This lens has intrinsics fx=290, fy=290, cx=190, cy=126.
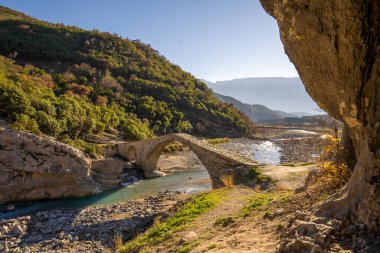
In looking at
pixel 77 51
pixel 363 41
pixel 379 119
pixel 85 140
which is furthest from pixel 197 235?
pixel 77 51

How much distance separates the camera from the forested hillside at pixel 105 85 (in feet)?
116

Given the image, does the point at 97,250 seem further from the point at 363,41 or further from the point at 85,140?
the point at 85,140

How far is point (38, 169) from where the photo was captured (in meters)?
19.0

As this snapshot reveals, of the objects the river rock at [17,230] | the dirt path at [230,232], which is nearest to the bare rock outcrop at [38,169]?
the river rock at [17,230]

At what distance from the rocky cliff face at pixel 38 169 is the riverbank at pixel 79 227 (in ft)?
11.7

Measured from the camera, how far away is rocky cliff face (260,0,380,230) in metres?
3.49

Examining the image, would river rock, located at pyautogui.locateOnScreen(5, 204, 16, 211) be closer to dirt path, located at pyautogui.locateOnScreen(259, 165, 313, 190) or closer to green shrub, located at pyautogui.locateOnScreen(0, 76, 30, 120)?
Result: green shrub, located at pyautogui.locateOnScreen(0, 76, 30, 120)

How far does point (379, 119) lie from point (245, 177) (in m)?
12.1

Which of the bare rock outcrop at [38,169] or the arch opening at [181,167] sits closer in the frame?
the bare rock outcrop at [38,169]

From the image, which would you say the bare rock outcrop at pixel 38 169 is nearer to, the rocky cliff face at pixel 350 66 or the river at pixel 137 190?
the river at pixel 137 190

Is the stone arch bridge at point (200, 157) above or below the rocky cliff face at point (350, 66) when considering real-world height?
below

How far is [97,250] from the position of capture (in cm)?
1112

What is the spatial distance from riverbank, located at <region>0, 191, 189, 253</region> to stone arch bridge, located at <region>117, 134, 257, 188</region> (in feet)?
10.9

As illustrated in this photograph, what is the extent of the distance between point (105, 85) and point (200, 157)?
39479 mm
